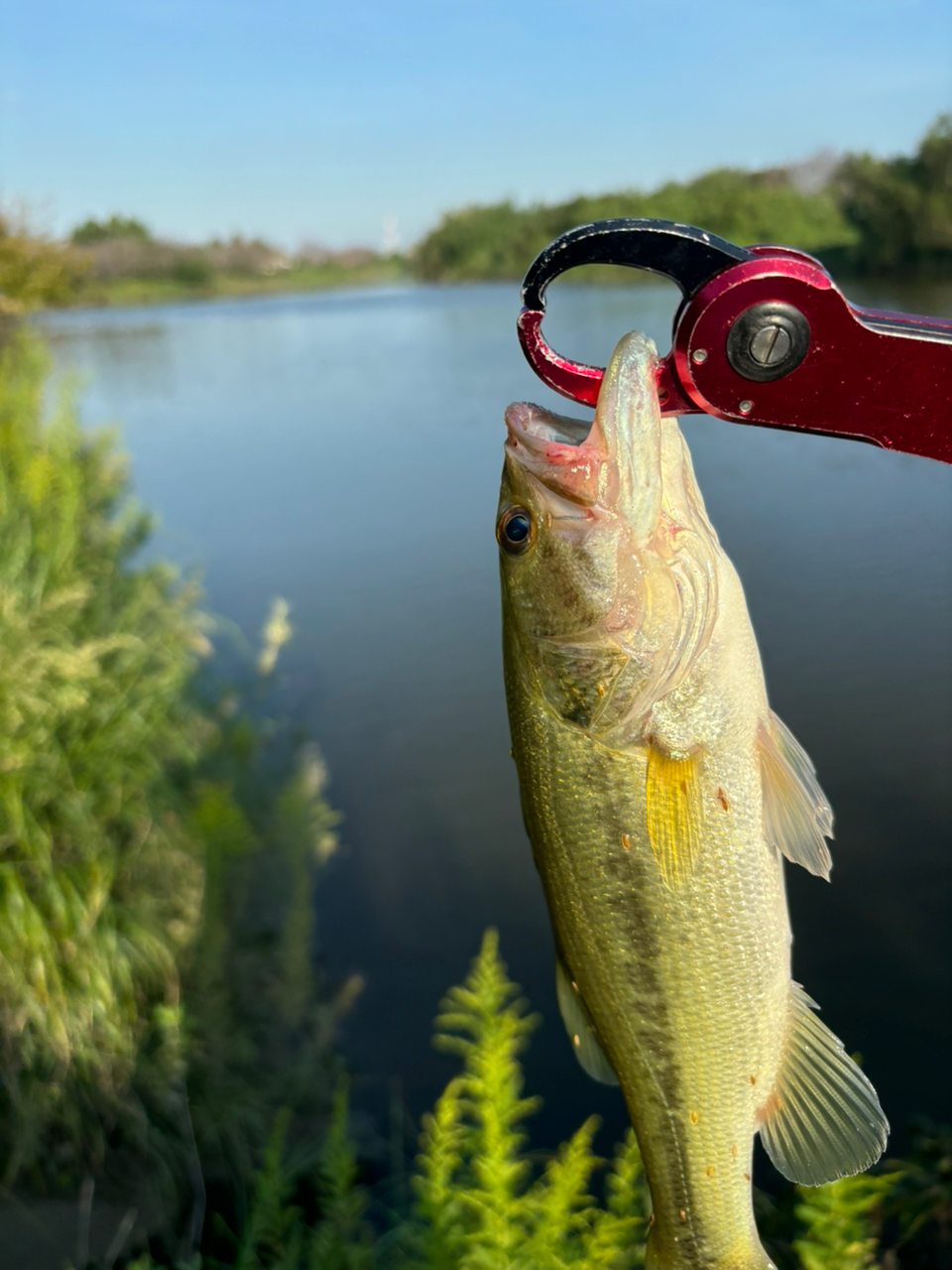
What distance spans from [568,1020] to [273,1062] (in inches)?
137

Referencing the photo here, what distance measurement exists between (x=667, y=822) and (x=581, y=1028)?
382mm

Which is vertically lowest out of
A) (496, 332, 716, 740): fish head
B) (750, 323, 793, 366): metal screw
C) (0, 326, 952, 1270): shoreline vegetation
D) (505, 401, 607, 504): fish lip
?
(0, 326, 952, 1270): shoreline vegetation

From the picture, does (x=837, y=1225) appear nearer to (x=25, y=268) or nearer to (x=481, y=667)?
(x=481, y=667)

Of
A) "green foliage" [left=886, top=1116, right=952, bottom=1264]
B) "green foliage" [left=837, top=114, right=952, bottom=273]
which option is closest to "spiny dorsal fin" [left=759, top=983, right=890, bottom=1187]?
"green foliage" [left=886, top=1116, right=952, bottom=1264]

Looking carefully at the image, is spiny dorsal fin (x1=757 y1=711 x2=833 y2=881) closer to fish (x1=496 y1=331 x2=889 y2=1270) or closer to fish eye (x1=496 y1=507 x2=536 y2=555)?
fish (x1=496 y1=331 x2=889 y2=1270)

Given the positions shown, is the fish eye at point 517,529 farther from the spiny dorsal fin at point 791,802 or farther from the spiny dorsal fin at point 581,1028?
the spiny dorsal fin at point 581,1028

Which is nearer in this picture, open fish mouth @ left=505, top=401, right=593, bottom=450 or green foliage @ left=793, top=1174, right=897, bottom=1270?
open fish mouth @ left=505, top=401, right=593, bottom=450

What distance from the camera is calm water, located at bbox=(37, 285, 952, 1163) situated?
17.7 ft

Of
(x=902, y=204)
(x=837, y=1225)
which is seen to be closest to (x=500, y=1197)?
(x=837, y=1225)

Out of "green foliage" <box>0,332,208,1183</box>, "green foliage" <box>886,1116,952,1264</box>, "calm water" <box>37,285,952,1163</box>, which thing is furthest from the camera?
"calm water" <box>37,285,952,1163</box>

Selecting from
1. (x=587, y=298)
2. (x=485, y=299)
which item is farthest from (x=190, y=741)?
(x=485, y=299)

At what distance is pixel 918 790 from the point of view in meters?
6.51

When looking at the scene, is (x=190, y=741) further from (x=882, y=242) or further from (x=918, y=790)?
(x=882, y=242)

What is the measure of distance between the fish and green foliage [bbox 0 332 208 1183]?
2.71 metres
